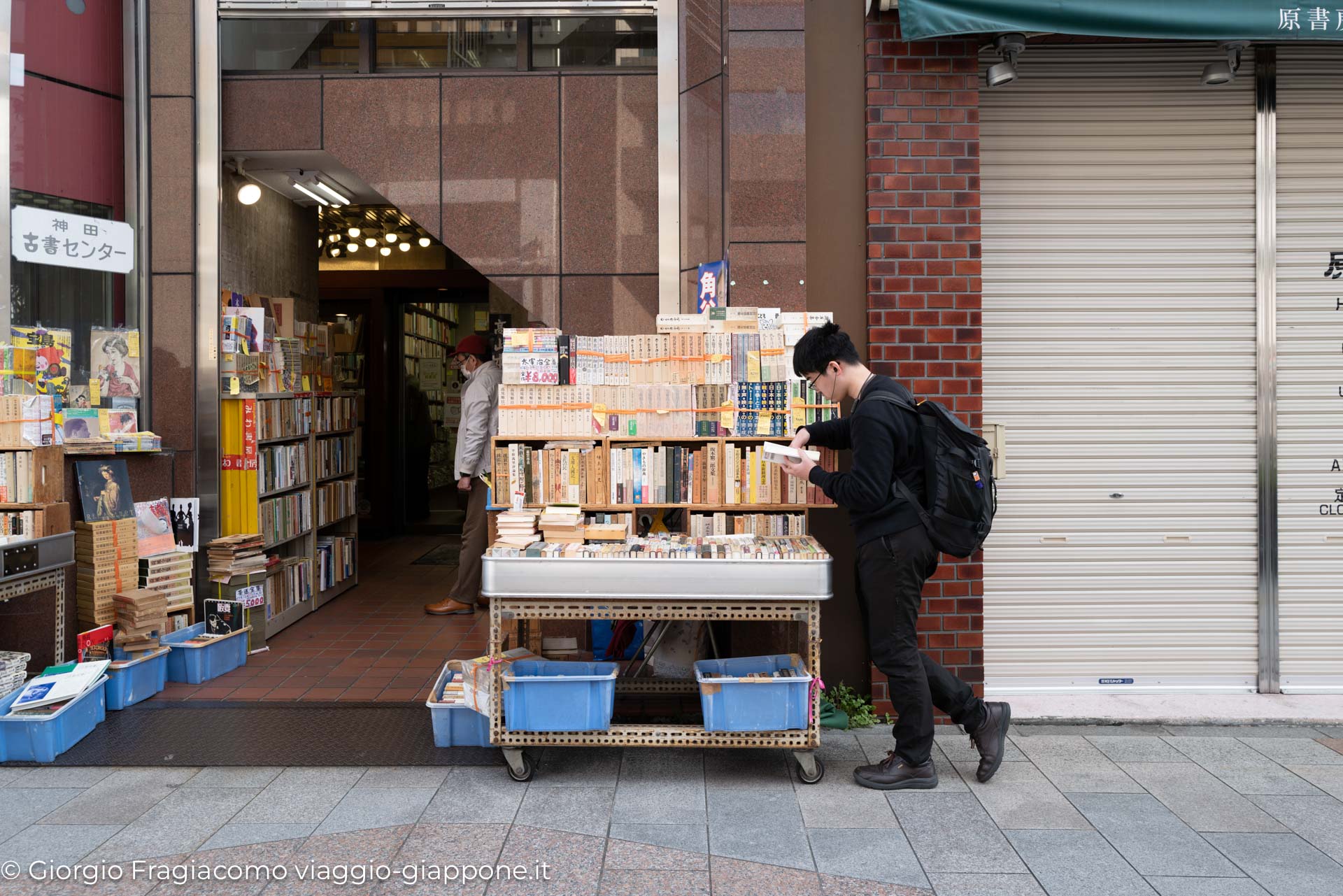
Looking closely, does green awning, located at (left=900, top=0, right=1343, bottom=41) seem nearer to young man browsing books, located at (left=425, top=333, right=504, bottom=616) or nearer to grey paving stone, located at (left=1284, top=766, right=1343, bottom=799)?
grey paving stone, located at (left=1284, top=766, right=1343, bottom=799)

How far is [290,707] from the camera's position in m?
5.41

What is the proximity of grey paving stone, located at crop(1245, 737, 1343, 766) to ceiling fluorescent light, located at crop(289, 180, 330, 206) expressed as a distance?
7.62 m

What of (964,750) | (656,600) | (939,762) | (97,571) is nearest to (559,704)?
(656,600)

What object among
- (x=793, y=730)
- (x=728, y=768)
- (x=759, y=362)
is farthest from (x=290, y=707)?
(x=759, y=362)

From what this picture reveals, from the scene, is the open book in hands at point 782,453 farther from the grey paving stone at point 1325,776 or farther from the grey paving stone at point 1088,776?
the grey paving stone at point 1325,776

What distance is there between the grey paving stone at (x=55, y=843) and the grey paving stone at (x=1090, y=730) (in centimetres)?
433

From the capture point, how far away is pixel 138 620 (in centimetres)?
556

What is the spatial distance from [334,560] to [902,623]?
572cm

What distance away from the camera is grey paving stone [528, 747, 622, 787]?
439 centimetres

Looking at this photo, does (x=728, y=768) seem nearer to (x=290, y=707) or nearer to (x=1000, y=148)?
(x=290, y=707)

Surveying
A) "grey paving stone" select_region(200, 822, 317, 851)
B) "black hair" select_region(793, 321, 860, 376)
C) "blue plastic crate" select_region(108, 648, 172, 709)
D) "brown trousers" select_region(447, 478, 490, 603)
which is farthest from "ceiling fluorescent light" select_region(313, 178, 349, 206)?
"grey paving stone" select_region(200, 822, 317, 851)

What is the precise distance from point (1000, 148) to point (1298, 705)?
364 cm

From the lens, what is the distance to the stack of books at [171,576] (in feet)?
19.5

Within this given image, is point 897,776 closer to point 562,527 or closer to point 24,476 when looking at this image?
point 562,527
